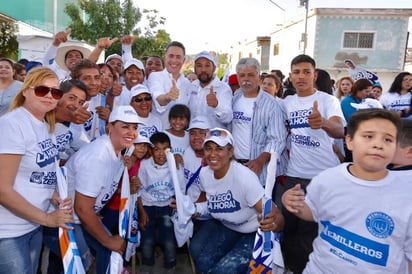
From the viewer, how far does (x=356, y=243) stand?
197 cm

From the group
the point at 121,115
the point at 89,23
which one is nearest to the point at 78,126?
the point at 121,115

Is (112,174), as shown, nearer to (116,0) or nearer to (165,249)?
(165,249)

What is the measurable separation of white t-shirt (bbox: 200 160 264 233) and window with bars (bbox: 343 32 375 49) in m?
24.3

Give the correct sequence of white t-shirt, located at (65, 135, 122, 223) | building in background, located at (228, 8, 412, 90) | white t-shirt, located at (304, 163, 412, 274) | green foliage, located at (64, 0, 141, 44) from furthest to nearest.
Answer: building in background, located at (228, 8, 412, 90)
green foliage, located at (64, 0, 141, 44)
white t-shirt, located at (65, 135, 122, 223)
white t-shirt, located at (304, 163, 412, 274)

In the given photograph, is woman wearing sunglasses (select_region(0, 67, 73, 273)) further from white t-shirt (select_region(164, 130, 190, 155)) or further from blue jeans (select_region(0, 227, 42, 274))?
white t-shirt (select_region(164, 130, 190, 155))

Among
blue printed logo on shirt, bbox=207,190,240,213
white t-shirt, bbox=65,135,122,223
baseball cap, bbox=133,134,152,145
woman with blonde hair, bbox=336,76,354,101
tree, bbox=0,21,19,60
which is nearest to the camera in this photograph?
white t-shirt, bbox=65,135,122,223

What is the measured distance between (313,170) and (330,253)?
5.51 feet

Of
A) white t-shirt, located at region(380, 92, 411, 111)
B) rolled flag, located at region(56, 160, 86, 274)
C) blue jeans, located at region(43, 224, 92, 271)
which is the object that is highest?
white t-shirt, located at region(380, 92, 411, 111)

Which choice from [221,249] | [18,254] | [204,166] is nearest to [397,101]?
[204,166]

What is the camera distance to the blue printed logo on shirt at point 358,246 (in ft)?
6.29

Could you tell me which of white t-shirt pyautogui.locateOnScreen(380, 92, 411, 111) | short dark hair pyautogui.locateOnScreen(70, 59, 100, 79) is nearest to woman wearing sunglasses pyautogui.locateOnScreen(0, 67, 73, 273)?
short dark hair pyautogui.locateOnScreen(70, 59, 100, 79)

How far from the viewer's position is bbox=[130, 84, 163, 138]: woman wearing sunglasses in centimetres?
420

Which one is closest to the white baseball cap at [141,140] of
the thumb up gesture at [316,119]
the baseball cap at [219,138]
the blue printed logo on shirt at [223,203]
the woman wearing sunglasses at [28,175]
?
the baseball cap at [219,138]

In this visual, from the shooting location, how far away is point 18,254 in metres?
2.24
